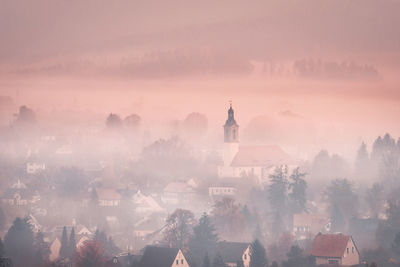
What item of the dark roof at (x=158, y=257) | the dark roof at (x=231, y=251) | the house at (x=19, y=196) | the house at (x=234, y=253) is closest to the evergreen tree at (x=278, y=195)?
the house at (x=19, y=196)

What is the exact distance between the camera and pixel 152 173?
13338 centimetres

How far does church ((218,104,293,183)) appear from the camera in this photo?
438 feet

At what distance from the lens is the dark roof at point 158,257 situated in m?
65.2

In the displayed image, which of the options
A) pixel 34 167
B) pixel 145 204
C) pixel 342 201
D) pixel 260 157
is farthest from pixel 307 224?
pixel 34 167

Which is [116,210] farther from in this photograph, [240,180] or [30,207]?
[240,180]

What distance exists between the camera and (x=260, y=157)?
136 metres

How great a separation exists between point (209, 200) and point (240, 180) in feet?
42.8

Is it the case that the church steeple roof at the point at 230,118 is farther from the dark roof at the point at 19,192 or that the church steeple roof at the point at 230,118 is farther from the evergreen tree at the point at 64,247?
the evergreen tree at the point at 64,247

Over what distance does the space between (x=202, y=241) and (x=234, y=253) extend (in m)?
5.21

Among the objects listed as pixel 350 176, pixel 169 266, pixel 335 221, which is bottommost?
pixel 169 266

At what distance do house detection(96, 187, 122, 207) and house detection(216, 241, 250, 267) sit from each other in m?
41.3

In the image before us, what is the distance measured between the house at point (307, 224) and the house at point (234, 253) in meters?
17.3

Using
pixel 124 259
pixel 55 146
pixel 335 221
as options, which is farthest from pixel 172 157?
pixel 124 259

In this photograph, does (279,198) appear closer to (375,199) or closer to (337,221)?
(375,199)
